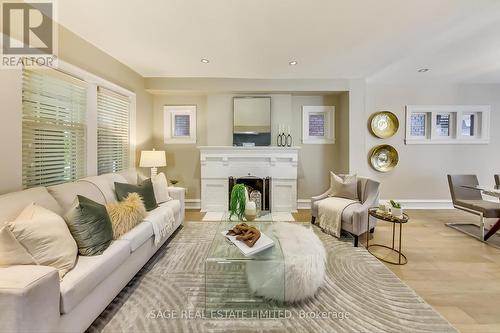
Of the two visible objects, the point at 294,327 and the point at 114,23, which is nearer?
the point at 294,327

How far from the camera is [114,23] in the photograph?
7.73ft

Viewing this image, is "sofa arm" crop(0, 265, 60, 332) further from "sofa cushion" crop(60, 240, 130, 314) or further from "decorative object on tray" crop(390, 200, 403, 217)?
"decorative object on tray" crop(390, 200, 403, 217)

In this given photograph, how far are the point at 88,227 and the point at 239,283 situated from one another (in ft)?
4.44

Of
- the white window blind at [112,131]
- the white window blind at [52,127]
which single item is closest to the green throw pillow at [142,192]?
the white window blind at [52,127]

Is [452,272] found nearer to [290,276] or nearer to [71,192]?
[290,276]

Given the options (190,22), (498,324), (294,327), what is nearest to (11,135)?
(190,22)

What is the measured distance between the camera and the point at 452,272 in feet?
7.64

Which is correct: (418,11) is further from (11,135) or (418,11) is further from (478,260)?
(11,135)

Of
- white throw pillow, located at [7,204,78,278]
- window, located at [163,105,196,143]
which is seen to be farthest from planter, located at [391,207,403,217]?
window, located at [163,105,196,143]

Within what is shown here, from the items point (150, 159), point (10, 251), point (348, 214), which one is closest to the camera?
point (10, 251)

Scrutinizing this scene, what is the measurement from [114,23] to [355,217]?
365 cm

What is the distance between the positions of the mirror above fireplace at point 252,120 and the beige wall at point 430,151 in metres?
2.14

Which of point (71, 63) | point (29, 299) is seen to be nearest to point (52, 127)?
point (71, 63)

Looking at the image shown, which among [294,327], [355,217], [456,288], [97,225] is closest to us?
[294,327]
